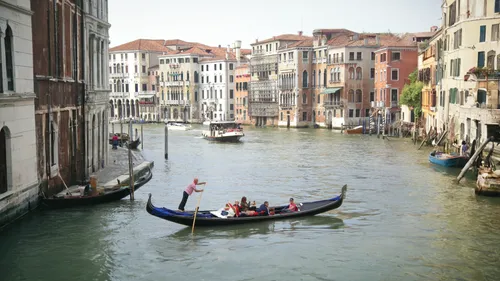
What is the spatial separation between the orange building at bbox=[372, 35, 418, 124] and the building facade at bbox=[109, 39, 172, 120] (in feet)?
110

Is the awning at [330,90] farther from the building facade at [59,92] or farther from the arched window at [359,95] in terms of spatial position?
the building facade at [59,92]

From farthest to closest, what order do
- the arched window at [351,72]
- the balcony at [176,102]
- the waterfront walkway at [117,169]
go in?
1. the balcony at [176,102]
2. the arched window at [351,72]
3. the waterfront walkway at [117,169]

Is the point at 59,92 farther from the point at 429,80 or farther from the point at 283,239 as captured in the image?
the point at 429,80

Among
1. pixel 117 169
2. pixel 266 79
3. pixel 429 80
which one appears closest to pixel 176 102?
pixel 266 79

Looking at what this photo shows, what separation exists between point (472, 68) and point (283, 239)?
14150 millimetres

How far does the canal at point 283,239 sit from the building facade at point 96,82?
203cm

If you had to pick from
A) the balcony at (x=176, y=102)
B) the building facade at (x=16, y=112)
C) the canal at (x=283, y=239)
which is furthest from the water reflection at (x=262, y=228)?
the balcony at (x=176, y=102)

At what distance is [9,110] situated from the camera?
1205cm

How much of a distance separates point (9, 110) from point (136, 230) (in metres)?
3.63

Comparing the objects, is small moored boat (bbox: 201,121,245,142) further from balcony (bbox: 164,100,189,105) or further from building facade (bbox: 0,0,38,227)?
building facade (bbox: 0,0,38,227)

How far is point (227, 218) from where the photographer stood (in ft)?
45.4

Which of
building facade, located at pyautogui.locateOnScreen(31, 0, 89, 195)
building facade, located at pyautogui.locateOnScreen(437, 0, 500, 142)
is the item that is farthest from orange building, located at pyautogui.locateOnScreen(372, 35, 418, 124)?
building facade, located at pyautogui.locateOnScreen(31, 0, 89, 195)

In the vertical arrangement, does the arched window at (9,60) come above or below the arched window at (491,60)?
below

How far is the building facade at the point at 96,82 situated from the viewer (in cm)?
1864
